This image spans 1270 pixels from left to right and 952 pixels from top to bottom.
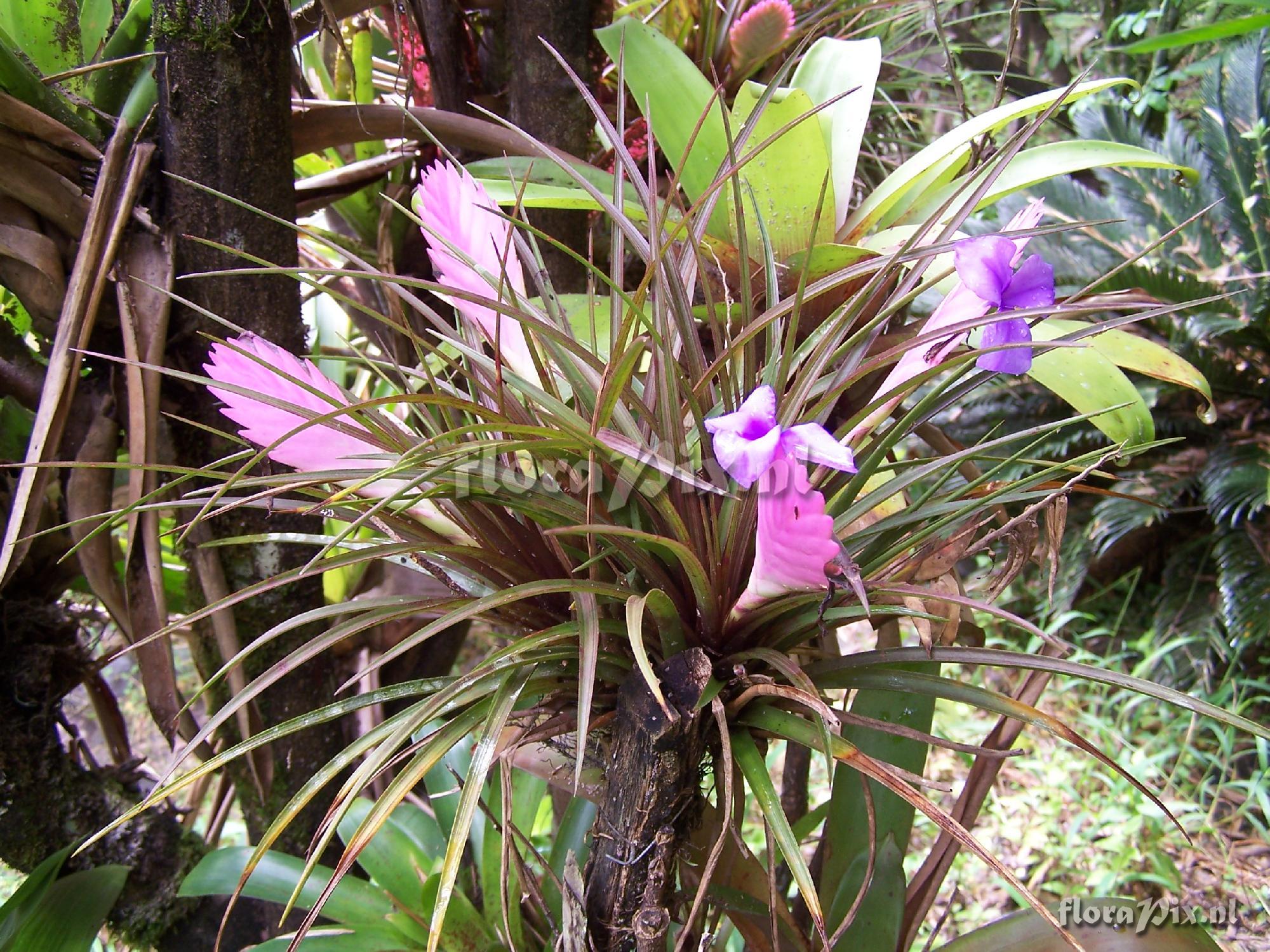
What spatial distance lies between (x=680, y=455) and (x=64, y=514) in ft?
2.22

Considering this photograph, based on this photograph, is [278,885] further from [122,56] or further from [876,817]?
[122,56]

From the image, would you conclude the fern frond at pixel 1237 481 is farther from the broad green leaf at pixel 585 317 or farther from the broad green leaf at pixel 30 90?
the broad green leaf at pixel 30 90

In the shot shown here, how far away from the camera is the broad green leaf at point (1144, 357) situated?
0.63 metres

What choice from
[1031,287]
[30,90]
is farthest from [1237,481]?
[30,90]

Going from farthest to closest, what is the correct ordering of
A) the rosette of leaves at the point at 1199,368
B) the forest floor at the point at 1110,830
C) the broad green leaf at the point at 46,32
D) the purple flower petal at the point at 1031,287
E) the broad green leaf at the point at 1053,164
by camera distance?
the rosette of leaves at the point at 1199,368
the forest floor at the point at 1110,830
the broad green leaf at the point at 46,32
the broad green leaf at the point at 1053,164
the purple flower petal at the point at 1031,287

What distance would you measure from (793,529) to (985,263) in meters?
0.16

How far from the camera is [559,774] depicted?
25.4 inches

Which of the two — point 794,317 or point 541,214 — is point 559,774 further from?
point 541,214

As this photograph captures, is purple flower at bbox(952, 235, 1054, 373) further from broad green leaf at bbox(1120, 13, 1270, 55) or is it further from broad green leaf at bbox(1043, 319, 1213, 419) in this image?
broad green leaf at bbox(1120, 13, 1270, 55)

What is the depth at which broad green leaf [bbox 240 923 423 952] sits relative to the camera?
739 millimetres

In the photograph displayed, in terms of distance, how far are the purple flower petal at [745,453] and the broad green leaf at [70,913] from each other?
2.67ft

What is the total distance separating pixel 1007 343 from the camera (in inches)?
15.8

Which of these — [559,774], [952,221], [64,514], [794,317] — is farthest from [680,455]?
[64,514]

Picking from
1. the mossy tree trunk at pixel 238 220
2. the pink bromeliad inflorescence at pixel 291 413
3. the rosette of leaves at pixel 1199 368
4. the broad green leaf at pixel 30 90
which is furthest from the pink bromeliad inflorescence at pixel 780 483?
the rosette of leaves at pixel 1199 368
